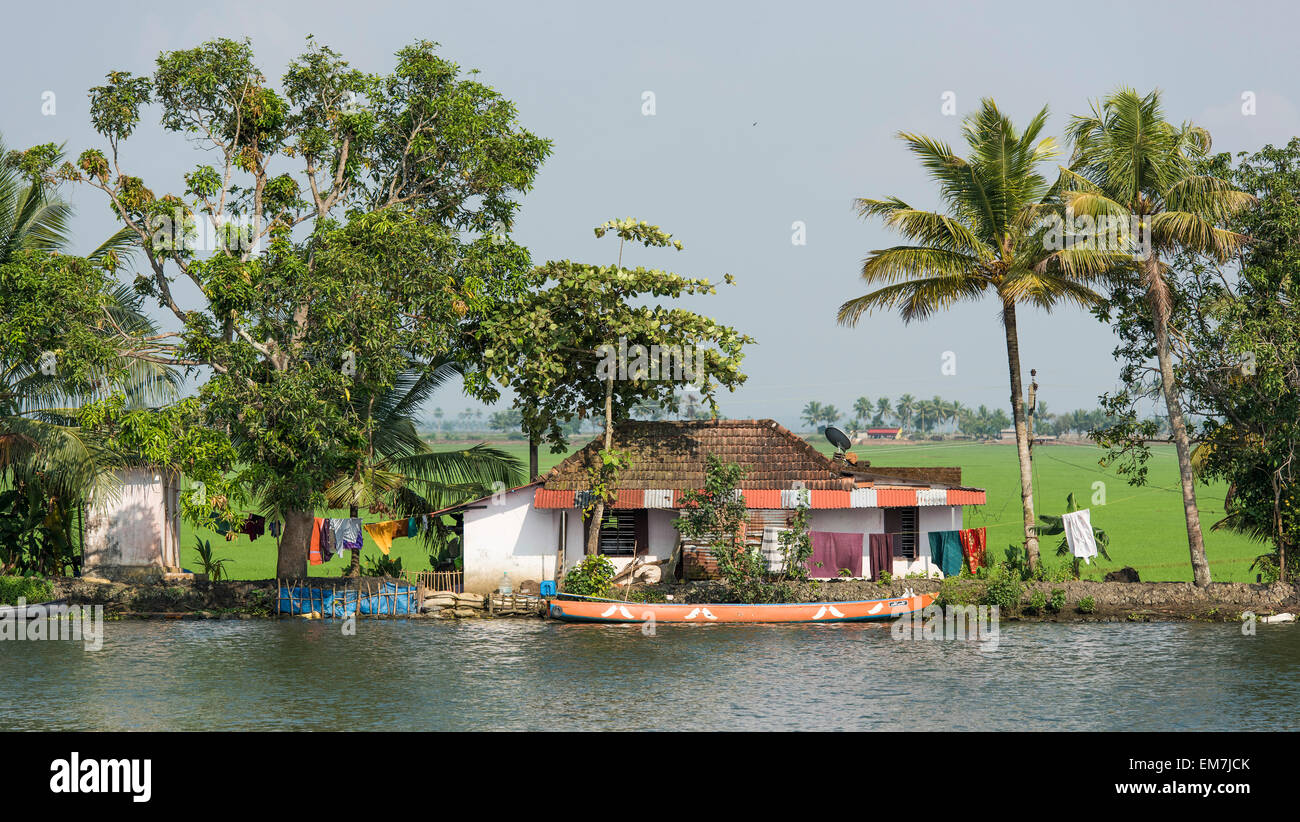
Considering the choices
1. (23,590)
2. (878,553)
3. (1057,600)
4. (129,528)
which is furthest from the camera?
(878,553)

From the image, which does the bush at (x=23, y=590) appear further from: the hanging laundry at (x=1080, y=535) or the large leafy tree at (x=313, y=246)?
the hanging laundry at (x=1080, y=535)

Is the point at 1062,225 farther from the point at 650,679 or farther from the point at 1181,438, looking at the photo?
the point at 650,679

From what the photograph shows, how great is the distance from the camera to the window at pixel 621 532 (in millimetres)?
33312

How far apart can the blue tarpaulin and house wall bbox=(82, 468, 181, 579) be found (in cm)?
420

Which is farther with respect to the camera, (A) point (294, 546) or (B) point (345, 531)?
(A) point (294, 546)

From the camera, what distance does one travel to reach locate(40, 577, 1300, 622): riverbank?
30203 millimetres

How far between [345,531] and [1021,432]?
1853 centimetres

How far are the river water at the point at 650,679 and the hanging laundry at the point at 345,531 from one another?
337 centimetres

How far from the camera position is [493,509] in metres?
33.2

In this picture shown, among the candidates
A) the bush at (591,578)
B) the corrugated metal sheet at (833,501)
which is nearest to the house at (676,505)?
the corrugated metal sheet at (833,501)

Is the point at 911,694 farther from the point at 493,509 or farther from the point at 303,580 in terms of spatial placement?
the point at 303,580

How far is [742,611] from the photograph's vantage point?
29.7 m

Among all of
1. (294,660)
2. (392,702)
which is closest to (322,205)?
(294,660)

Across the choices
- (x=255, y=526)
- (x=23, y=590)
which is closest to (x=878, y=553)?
(x=255, y=526)
